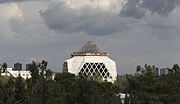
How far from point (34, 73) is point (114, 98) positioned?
49.3ft

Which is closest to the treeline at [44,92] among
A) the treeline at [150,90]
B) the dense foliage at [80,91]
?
the dense foliage at [80,91]

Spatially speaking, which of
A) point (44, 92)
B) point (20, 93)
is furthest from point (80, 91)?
point (20, 93)

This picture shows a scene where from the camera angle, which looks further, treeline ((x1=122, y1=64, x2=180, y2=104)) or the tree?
treeline ((x1=122, y1=64, x2=180, y2=104))

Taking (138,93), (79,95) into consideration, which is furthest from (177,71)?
(79,95)

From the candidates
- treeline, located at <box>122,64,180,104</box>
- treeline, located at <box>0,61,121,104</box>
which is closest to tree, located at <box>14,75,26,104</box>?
treeline, located at <box>0,61,121,104</box>

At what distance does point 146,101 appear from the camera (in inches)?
2918

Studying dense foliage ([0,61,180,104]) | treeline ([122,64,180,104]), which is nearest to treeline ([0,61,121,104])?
dense foliage ([0,61,180,104])

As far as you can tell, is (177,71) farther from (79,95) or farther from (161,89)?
(79,95)

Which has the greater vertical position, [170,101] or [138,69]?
[138,69]

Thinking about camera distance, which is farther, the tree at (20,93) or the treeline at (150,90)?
the treeline at (150,90)

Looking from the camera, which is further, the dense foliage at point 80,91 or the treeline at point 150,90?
the treeline at point 150,90

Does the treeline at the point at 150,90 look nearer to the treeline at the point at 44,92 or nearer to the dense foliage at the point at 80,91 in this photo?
the dense foliage at the point at 80,91

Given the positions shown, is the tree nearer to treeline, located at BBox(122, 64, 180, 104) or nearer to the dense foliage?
the dense foliage

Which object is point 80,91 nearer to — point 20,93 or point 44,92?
point 44,92
